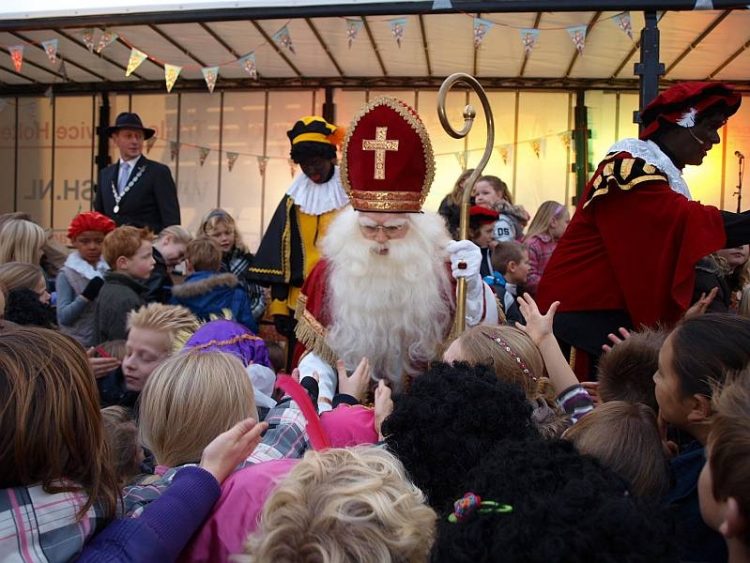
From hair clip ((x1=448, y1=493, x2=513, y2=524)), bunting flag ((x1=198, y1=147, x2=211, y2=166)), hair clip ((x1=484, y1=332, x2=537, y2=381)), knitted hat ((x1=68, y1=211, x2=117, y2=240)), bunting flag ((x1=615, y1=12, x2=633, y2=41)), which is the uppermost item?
bunting flag ((x1=615, y1=12, x2=633, y2=41))

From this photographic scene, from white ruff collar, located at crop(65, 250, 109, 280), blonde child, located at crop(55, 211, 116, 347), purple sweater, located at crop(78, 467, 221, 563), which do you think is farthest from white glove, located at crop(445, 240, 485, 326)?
white ruff collar, located at crop(65, 250, 109, 280)

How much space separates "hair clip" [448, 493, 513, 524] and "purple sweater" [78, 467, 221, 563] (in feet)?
2.08

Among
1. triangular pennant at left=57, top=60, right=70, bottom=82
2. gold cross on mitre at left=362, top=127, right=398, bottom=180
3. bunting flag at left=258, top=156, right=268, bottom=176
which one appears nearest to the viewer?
gold cross on mitre at left=362, top=127, right=398, bottom=180

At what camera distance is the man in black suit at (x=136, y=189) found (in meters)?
6.71

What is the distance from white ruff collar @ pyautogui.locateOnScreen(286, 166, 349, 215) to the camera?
5145 millimetres

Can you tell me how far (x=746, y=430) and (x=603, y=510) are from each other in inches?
14.3

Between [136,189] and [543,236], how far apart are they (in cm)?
358

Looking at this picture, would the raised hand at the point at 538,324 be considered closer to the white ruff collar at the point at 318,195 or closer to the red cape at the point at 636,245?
the red cape at the point at 636,245

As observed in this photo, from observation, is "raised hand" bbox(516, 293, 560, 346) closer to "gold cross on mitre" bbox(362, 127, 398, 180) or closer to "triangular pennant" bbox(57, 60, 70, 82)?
"gold cross on mitre" bbox(362, 127, 398, 180)

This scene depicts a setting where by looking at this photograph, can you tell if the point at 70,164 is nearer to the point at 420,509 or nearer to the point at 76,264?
the point at 76,264

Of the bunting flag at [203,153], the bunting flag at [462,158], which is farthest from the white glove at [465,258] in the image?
the bunting flag at [203,153]

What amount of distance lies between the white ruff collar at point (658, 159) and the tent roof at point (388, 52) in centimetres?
282

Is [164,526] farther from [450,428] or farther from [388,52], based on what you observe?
[388,52]

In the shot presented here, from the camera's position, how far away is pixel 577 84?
27.4ft
